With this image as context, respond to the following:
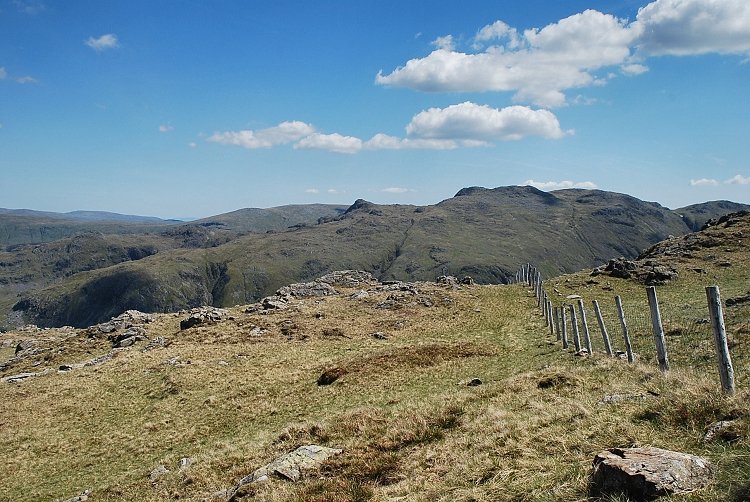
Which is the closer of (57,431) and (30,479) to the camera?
(30,479)

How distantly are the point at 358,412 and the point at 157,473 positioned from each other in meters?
8.34

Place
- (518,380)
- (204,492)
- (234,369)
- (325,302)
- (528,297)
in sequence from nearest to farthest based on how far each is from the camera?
1. (204,492)
2. (518,380)
3. (234,369)
4. (528,297)
5. (325,302)

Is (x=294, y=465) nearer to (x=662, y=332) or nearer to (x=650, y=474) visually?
(x=650, y=474)

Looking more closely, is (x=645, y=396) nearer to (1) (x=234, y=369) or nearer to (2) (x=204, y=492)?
(2) (x=204, y=492)

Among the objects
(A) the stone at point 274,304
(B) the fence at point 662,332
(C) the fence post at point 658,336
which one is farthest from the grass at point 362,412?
(A) the stone at point 274,304

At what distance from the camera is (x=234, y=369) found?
3409cm

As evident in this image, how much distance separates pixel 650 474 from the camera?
306 inches

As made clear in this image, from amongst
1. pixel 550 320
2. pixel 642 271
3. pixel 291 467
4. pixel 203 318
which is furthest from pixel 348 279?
pixel 291 467

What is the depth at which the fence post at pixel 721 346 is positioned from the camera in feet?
41.0

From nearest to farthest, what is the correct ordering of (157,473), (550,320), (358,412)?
1. (157,473)
2. (358,412)
3. (550,320)

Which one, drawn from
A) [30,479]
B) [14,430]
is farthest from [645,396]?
[14,430]

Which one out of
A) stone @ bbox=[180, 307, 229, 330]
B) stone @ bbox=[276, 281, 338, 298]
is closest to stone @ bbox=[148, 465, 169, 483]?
stone @ bbox=[180, 307, 229, 330]

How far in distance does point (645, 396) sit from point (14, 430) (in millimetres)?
32876

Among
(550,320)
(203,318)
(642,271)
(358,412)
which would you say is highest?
(203,318)
